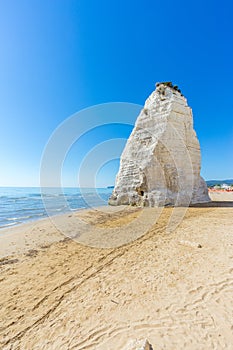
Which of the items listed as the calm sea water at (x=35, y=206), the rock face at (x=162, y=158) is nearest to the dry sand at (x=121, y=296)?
the calm sea water at (x=35, y=206)

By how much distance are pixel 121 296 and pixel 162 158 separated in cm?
1244

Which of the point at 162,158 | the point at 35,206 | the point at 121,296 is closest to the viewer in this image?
the point at 121,296

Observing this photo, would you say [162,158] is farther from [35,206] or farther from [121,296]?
[35,206]

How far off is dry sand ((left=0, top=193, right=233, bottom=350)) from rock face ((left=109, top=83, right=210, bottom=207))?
8.69 m

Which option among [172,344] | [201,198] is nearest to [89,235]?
[172,344]

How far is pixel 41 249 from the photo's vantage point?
584cm

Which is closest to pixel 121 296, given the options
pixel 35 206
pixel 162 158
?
pixel 162 158

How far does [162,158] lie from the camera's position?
14289 millimetres

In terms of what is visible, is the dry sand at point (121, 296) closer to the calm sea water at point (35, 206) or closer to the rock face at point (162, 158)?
the calm sea water at point (35, 206)

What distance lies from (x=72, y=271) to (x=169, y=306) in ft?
7.84

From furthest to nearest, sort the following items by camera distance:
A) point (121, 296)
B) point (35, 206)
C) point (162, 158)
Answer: point (35, 206), point (162, 158), point (121, 296)

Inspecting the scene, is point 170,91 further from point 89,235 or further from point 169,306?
point 169,306

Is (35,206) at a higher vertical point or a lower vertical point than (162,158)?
lower

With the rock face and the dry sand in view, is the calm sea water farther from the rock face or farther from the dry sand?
the dry sand
